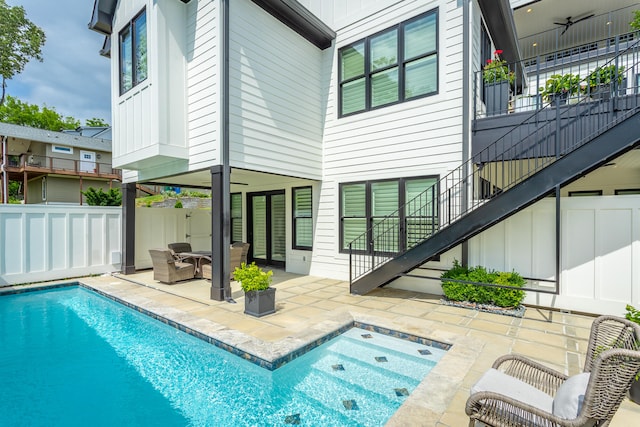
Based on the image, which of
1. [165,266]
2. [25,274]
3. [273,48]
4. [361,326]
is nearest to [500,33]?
[273,48]

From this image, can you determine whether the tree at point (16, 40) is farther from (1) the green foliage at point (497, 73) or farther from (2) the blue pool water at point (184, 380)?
(1) the green foliage at point (497, 73)

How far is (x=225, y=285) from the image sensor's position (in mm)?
5750

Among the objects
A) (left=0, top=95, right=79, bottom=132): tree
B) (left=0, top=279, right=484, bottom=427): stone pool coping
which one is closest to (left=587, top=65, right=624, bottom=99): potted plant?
(left=0, top=279, right=484, bottom=427): stone pool coping

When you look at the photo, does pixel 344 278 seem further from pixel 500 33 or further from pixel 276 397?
pixel 500 33

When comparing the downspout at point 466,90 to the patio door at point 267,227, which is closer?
the downspout at point 466,90

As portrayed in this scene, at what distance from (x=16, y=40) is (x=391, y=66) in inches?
1152

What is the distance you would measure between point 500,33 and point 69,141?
2475 cm

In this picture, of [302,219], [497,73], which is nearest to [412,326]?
[302,219]

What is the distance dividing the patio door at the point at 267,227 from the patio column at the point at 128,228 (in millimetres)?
3210

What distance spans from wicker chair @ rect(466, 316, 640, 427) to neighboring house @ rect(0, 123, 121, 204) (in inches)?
880

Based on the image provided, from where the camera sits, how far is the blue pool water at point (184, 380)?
2820 mm

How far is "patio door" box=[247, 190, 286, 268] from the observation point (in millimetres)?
9336

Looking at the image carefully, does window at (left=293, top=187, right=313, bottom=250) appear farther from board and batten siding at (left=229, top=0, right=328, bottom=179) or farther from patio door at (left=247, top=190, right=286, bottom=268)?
board and batten siding at (left=229, top=0, right=328, bottom=179)

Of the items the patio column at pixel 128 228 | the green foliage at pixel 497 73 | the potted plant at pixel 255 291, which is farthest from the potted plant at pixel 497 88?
the patio column at pixel 128 228
